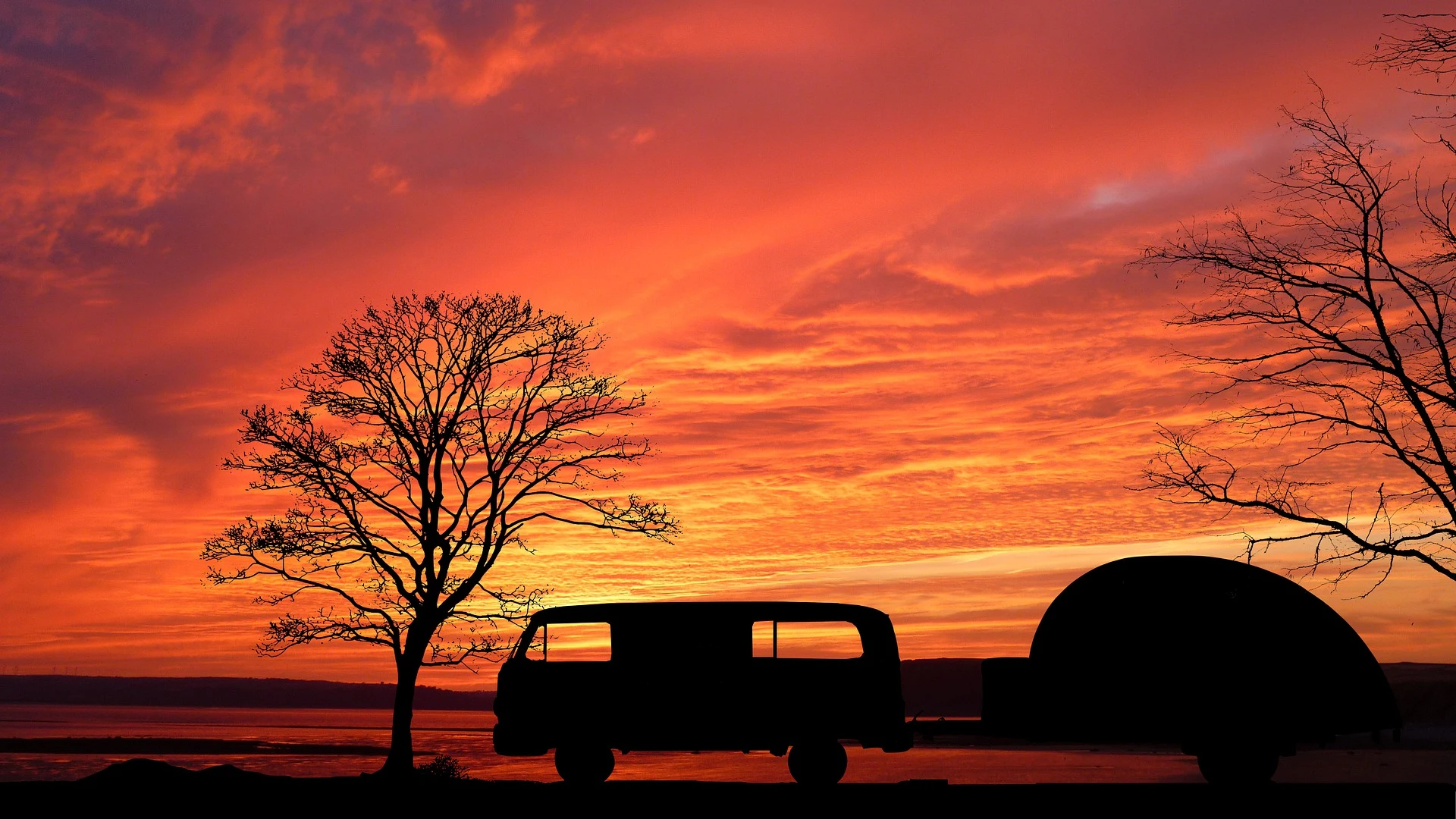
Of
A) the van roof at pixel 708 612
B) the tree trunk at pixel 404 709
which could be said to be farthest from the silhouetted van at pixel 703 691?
the tree trunk at pixel 404 709

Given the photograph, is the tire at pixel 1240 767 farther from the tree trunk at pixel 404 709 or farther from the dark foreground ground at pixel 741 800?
the tree trunk at pixel 404 709

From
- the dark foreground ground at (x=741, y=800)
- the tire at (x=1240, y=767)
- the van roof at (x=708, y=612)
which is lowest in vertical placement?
the tire at (x=1240, y=767)

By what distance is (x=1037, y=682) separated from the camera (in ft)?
39.9

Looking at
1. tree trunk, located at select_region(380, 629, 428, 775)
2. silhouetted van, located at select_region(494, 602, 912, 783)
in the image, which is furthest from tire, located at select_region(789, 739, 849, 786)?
tree trunk, located at select_region(380, 629, 428, 775)

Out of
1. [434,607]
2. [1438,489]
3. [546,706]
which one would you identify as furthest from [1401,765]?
[546,706]

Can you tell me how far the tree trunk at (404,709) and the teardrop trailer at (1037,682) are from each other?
985 centimetres

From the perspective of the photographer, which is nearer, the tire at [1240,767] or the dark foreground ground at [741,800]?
the dark foreground ground at [741,800]

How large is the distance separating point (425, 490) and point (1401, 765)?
93359 mm

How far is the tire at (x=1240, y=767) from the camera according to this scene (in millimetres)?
12508

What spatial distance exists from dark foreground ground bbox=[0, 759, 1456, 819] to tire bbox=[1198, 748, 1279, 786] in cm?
273

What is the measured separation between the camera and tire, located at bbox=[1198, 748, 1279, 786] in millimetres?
12508

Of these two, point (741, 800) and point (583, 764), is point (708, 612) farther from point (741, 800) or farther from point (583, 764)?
point (741, 800)

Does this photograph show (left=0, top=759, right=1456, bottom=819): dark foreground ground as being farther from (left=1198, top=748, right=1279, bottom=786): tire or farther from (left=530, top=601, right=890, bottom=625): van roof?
(left=530, top=601, right=890, bottom=625): van roof

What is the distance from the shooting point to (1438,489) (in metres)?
19.0
